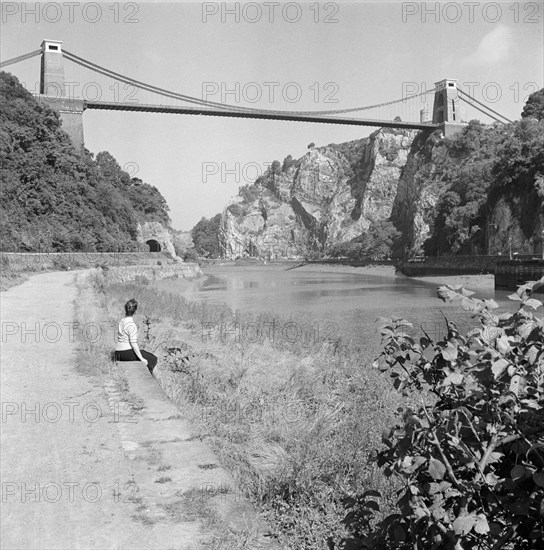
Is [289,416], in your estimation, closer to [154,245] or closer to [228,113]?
[154,245]

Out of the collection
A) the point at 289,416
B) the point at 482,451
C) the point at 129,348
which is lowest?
the point at 289,416

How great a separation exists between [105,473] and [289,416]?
317 centimetres

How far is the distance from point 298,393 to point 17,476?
5.02 metres

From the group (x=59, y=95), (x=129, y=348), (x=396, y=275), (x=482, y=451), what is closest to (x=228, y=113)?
(x=59, y=95)

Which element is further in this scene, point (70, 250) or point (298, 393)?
point (70, 250)

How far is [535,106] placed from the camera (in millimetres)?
70250

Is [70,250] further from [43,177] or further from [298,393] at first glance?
[298,393]

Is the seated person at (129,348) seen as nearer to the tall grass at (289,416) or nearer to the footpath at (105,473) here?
the tall grass at (289,416)

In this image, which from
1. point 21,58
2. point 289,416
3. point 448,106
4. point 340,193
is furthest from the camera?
point 340,193

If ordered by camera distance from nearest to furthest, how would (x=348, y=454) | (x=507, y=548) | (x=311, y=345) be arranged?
(x=507, y=548), (x=348, y=454), (x=311, y=345)

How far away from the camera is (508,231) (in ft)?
187

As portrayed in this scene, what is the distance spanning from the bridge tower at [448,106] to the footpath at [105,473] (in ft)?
310

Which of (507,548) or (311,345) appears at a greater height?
(507,548)

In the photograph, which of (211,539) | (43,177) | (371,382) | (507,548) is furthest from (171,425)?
(43,177)
